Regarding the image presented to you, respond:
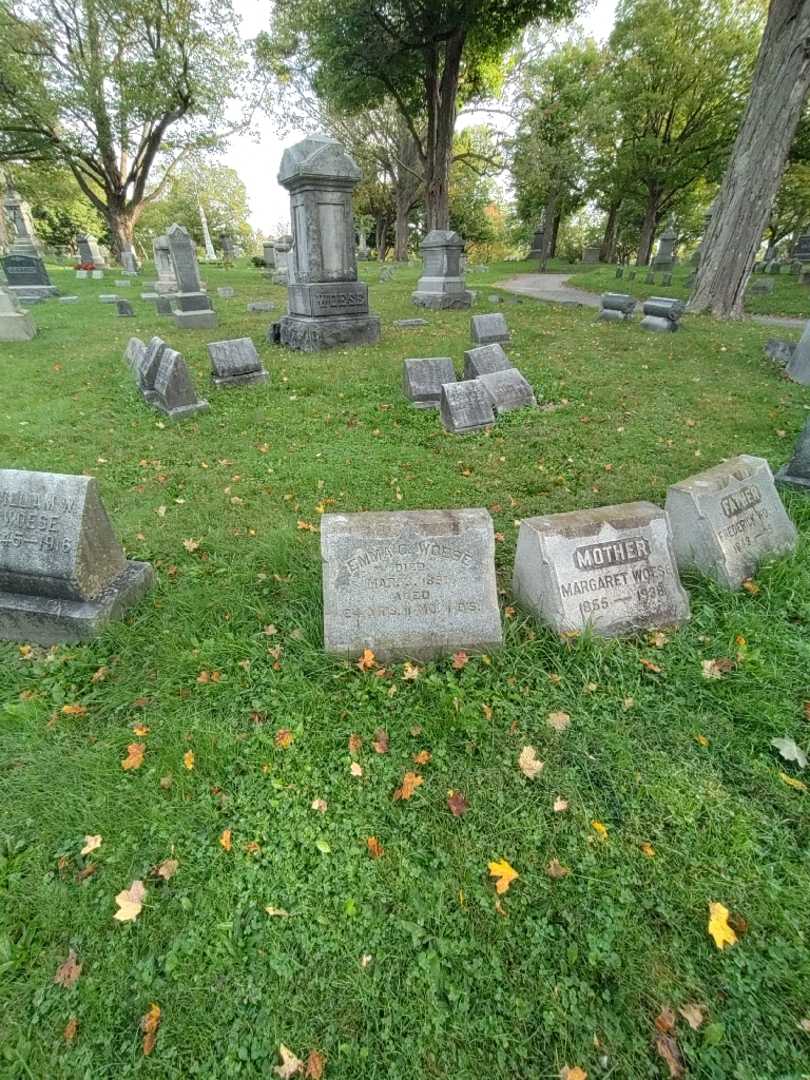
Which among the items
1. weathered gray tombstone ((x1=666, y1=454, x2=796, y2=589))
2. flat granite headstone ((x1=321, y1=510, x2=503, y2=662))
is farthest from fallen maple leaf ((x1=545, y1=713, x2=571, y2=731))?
weathered gray tombstone ((x1=666, y1=454, x2=796, y2=589))

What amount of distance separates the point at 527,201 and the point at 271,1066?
4372cm

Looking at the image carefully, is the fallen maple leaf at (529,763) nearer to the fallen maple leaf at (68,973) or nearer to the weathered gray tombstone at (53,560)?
the fallen maple leaf at (68,973)

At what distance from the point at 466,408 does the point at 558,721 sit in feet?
14.5

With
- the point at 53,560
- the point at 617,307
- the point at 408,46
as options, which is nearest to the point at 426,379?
→ the point at 53,560

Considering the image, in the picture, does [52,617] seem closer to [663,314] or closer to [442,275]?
[663,314]

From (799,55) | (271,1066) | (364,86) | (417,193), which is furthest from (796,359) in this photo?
(417,193)

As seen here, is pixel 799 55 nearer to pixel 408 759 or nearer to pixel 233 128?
pixel 408 759

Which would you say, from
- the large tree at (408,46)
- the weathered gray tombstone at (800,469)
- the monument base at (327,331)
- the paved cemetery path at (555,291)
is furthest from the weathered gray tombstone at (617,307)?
the large tree at (408,46)

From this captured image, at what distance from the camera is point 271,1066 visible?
159 centimetres

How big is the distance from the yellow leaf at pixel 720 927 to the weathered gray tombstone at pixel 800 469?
13.0 feet

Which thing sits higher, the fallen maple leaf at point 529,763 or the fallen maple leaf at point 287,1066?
the fallen maple leaf at point 529,763

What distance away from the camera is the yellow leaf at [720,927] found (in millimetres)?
1825

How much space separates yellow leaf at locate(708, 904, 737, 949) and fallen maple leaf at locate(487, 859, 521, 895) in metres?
0.73

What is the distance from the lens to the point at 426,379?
6828 mm
